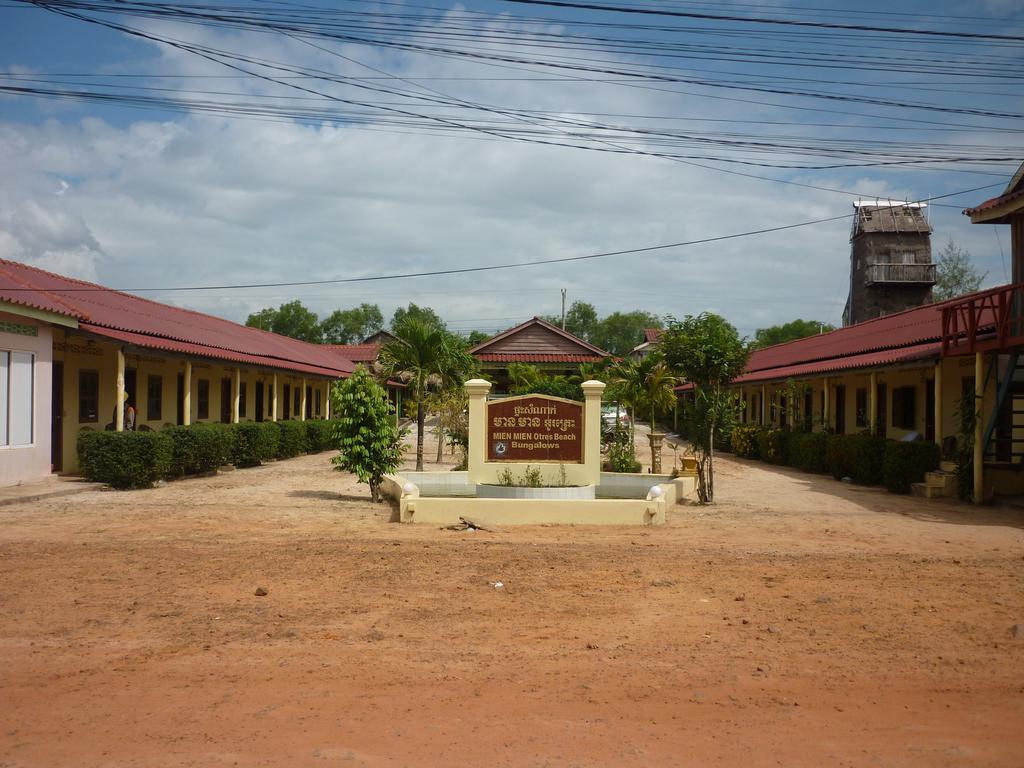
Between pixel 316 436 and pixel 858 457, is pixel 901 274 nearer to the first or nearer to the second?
pixel 858 457

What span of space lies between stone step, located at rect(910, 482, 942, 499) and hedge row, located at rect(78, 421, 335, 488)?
12.3 m

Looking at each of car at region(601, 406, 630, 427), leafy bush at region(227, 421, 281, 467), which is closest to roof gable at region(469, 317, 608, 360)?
car at region(601, 406, 630, 427)

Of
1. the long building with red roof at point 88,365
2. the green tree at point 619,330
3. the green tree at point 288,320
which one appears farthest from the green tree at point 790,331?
the long building with red roof at point 88,365

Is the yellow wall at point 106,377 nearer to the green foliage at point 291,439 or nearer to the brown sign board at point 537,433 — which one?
the green foliage at point 291,439

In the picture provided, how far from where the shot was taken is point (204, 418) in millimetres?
26953

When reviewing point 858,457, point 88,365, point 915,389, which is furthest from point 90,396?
point 915,389

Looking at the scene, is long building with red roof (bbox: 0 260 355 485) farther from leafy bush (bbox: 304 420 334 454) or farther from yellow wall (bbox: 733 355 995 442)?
yellow wall (bbox: 733 355 995 442)

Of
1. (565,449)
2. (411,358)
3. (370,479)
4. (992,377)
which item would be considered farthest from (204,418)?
(992,377)

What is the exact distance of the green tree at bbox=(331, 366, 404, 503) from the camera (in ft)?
51.1

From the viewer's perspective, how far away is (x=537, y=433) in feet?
52.3

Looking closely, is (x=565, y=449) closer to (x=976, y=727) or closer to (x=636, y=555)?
(x=636, y=555)

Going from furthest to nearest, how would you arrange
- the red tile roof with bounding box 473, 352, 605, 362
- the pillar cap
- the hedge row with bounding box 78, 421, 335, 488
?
1. the red tile roof with bounding box 473, 352, 605, 362
2. the hedge row with bounding box 78, 421, 335, 488
3. the pillar cap

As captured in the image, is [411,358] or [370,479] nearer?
[370,479]

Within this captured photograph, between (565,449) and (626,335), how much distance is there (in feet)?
360
